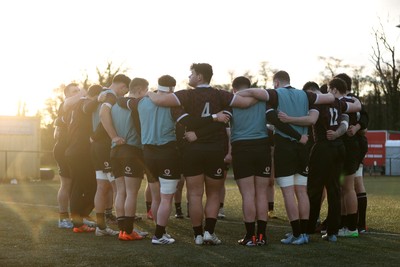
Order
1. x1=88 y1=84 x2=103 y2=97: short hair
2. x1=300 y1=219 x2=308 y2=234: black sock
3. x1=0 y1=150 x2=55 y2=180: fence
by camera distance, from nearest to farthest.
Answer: x1=300 y1=219 x2=308 y2=234: black sock → x1=88 y1=84 x2=103 y2=97: short hair → x1=0 y1=150 x2=55 y2=180: fence

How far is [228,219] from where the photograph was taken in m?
11.0

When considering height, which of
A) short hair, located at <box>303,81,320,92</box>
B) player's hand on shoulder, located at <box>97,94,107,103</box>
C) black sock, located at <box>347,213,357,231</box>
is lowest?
black sock, located at <box>347,213,357,231</box>

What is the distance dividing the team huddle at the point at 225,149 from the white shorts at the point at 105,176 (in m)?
0.01

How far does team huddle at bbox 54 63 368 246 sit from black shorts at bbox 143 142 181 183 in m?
0.01

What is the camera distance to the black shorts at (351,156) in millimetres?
8867

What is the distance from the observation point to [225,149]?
778 cm

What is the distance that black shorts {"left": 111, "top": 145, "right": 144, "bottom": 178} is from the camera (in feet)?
27.2

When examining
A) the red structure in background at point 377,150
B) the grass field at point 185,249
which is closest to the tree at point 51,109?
the red structure in background at point 377,150

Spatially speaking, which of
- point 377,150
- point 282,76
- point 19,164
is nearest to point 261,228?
point 282,76

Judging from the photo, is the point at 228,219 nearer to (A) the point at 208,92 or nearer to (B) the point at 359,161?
(B) the point at 359,161

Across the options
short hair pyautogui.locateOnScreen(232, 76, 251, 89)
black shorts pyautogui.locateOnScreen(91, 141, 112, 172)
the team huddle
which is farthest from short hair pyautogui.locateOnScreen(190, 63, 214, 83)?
black shorts pyautogui.locateOnScreen(91, 141, 112, 172)

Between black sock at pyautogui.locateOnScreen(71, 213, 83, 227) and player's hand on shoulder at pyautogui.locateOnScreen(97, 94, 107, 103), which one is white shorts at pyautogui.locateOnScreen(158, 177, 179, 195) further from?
black sock at pyautogui.locateOnScreen(71, 213, 83, 227)

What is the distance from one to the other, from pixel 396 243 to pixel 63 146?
5.12 meters

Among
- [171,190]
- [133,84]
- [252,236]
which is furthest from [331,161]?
[133,84]
